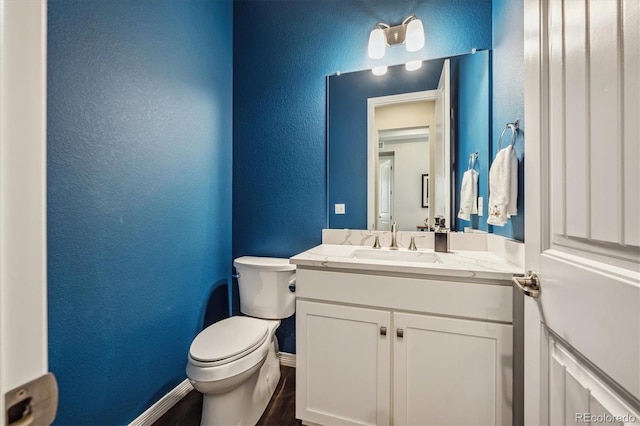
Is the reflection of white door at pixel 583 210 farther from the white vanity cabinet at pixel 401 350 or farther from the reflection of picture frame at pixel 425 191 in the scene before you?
the reflection of picture frame at pixel 425 191

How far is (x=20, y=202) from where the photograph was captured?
0.26 metres

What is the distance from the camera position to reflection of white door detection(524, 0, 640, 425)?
40 cm

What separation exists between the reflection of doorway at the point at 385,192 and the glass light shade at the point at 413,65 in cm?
52

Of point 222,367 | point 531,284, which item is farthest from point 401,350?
point 222,367

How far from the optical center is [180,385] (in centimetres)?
151

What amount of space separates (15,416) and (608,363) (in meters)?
0.80

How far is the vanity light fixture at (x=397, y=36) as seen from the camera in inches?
59.9

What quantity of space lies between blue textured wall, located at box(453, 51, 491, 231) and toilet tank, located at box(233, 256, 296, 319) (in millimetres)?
1075

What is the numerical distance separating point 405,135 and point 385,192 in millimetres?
374

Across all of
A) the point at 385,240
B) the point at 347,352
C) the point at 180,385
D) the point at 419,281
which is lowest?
the point at 180,385

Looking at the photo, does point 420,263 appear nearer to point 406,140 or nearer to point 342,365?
point 342,365

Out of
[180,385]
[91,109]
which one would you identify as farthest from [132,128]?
[180,385]

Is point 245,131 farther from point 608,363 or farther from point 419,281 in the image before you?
point 608,363

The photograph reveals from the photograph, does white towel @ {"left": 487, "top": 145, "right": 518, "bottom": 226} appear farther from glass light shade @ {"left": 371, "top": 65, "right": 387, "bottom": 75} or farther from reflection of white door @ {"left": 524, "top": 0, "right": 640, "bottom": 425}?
glass light shade @ {"left": 371, "top": 65, "right": 387, "bottom": 75}
